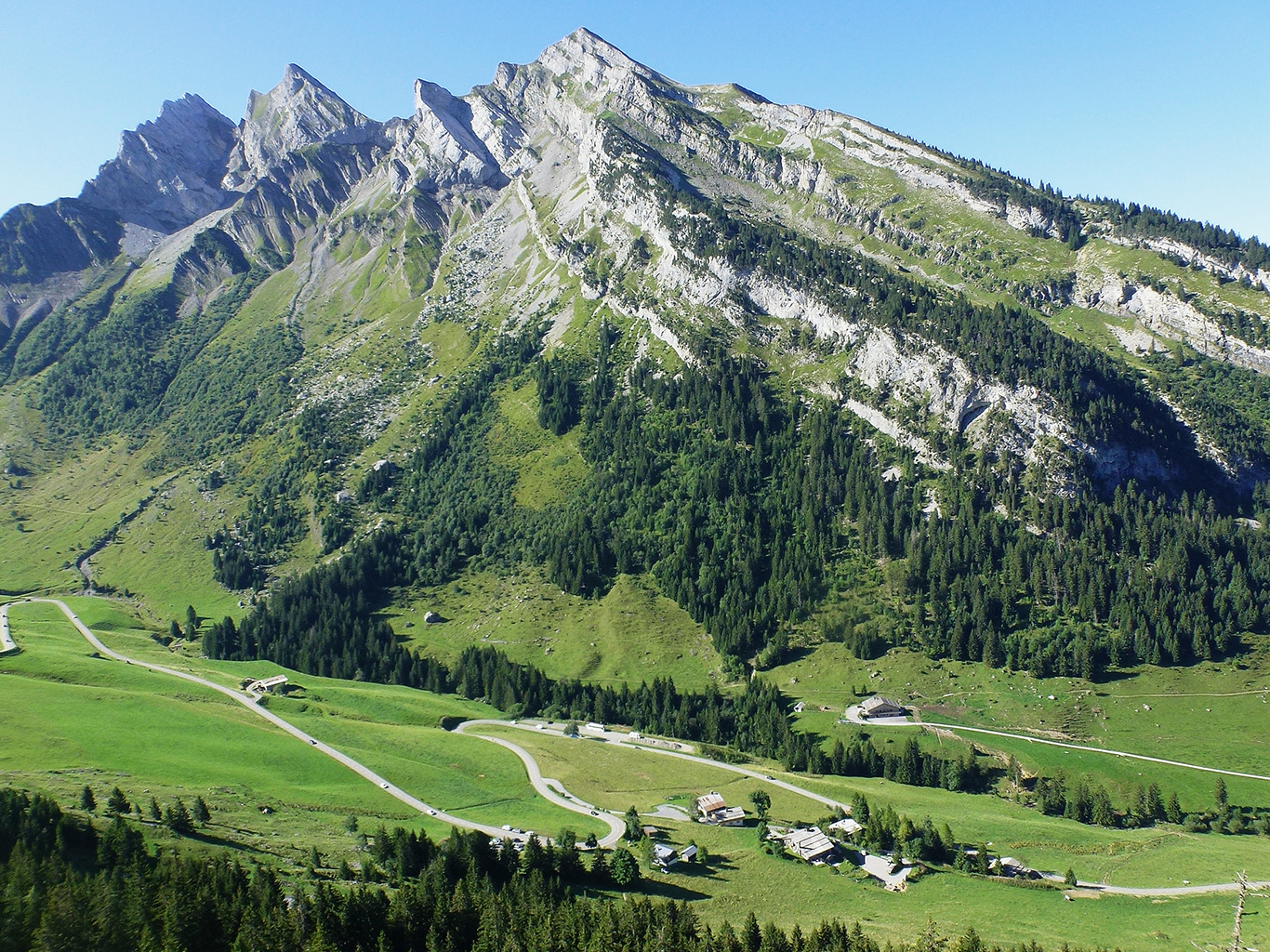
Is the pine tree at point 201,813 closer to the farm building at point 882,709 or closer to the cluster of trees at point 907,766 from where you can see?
the cluster of trees at point 907,766

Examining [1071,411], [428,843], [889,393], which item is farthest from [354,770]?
[1071,411]

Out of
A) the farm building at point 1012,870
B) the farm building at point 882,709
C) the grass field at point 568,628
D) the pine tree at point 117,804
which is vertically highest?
the grass field at point 568,628

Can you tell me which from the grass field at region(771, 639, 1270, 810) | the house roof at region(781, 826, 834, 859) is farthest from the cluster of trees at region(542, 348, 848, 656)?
the house roof at region(781, 826, 834, 859)

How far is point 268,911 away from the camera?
2202 inches

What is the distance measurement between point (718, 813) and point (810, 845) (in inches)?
568

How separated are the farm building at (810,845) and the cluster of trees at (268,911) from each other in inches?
674

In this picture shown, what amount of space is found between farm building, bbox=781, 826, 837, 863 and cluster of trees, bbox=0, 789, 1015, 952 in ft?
56.1

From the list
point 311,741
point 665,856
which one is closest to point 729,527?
point 311,741

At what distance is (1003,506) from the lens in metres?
170

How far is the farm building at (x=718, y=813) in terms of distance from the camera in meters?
93.0

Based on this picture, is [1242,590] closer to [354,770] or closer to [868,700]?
[868,700]

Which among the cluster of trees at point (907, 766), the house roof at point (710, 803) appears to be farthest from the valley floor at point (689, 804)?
the cluster of trees at point (907, 766)

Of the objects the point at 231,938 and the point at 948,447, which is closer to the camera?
the point at 231,938

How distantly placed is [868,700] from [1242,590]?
75.4 m
